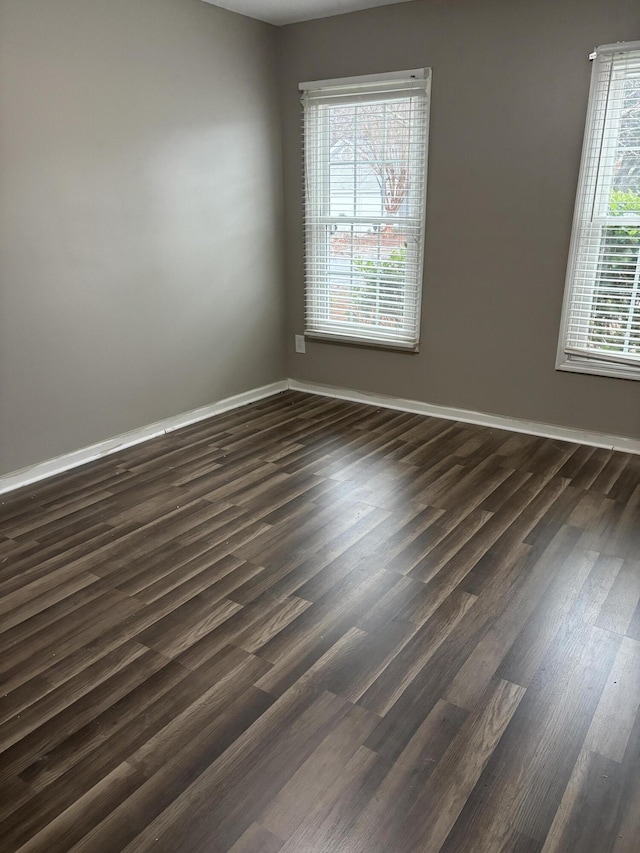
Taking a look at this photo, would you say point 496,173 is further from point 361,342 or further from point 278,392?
point 278,392

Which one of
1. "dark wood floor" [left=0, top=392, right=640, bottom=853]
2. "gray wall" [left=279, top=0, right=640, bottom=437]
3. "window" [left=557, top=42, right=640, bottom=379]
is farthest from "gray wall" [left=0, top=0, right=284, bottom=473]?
"window" [left=557, top=42, right=640, bottom=379]

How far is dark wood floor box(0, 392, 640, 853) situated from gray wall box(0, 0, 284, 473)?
57cm

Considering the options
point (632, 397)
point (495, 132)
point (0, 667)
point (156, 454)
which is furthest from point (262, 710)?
point (495, 132)

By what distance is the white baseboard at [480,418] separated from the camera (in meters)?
3.82

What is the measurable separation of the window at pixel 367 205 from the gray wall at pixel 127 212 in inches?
13.1

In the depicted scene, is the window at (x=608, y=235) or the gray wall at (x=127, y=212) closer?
the gray wall at (x=127, y=212)

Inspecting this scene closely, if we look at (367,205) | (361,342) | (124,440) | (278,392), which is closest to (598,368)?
(361,342)

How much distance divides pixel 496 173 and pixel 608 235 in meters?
0.73

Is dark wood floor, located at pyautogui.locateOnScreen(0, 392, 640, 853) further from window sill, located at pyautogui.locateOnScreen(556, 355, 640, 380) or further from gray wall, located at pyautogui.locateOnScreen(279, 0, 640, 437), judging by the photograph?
gray wall, located at pyautogui.locateOnScreen(279, 0, 640, 437)

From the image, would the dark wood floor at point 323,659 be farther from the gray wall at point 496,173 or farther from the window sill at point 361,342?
the window sill at point 361,342

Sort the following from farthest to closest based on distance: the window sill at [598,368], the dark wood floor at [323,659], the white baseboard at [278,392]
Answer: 1. the window sill at [598,368]
2. the white baseboard at [278,392]
3. the dark wood floor at [323,659]

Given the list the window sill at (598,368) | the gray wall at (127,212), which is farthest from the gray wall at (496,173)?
the gray wall at (127,212)

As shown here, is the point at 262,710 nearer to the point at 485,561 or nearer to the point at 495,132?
the point at 485,561

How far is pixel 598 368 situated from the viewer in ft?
12.4
